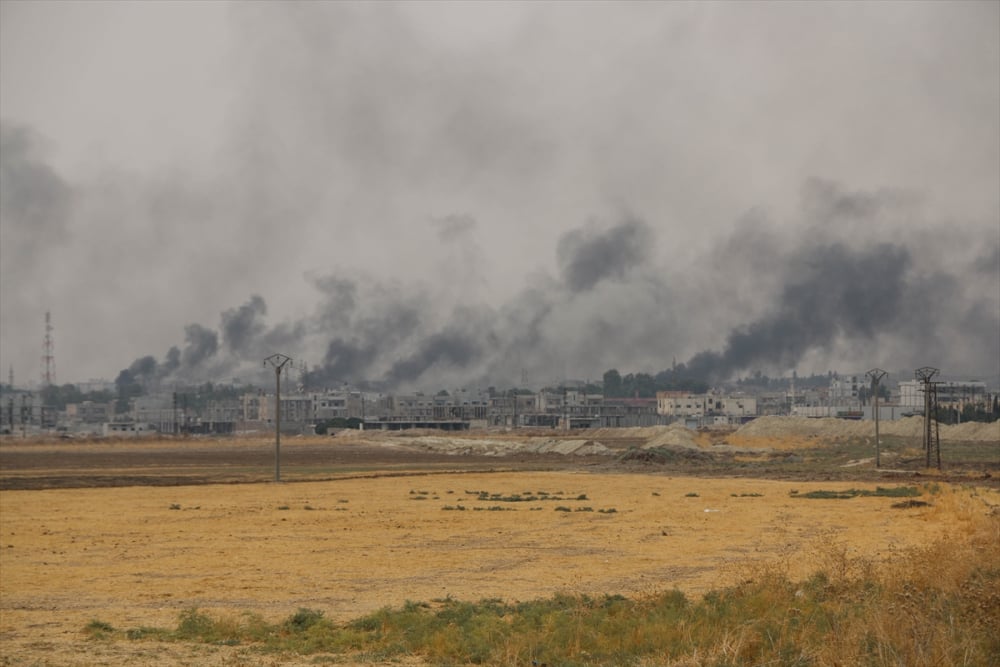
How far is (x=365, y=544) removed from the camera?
37688mm

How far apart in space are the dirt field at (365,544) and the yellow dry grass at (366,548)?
0.10 metres

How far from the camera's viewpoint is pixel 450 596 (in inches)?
1016

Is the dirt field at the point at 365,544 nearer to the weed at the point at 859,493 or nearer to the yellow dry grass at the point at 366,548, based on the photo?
the yellow dry grass at the point at 366,548

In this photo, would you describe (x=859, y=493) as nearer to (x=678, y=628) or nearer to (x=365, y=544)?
(x=365, y=544)

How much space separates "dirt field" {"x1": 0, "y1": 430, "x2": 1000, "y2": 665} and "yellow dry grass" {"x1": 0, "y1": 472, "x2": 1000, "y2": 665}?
0.10m

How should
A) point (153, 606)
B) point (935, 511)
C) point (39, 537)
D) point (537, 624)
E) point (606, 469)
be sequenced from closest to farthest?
point (537, 624)
point (153, 606)
point (39, 537)
point (935, 511)
point (606, 469)

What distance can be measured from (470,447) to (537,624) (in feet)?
450

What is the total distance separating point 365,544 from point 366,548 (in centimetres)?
114

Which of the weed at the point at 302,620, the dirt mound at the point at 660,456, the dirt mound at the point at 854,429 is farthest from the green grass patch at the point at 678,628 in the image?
the dirt mound at the point at 854,429

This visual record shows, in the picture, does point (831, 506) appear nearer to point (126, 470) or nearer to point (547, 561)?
point (547, 561)

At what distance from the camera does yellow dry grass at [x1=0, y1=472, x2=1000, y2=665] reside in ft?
83.6

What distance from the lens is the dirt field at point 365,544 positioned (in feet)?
82.7

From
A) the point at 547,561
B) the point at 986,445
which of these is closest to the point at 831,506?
the point at 547,561

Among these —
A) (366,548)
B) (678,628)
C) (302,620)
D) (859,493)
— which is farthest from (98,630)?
(859,493)
